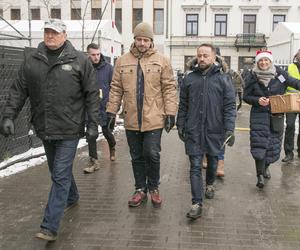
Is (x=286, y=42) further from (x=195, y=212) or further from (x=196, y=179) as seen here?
(x=195, y=212)

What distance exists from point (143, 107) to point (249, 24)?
131 ft

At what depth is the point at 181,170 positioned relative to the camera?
7047mm

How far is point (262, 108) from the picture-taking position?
6.00 metres

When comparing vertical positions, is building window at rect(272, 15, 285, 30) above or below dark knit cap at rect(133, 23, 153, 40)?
above

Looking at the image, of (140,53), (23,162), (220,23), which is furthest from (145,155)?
(220,23)

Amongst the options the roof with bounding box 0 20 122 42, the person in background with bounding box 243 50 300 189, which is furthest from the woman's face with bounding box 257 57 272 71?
the roof with bounding box 0 20 122 42

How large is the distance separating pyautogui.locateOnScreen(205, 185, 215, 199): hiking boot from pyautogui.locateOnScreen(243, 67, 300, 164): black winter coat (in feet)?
2.71

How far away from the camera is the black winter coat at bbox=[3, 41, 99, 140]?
426cm

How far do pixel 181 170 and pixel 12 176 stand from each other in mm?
2455


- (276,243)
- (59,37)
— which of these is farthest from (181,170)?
(59,37)

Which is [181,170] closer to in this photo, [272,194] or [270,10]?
[272,194]

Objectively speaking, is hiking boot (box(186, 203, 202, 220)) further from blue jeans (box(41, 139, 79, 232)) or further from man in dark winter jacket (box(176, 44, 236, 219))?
blue jeans (box(41, 139, 79, 232))

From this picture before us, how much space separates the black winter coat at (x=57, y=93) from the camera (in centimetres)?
426

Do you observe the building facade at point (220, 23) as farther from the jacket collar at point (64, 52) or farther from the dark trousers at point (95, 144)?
the jacket collar at point (64, 52)
